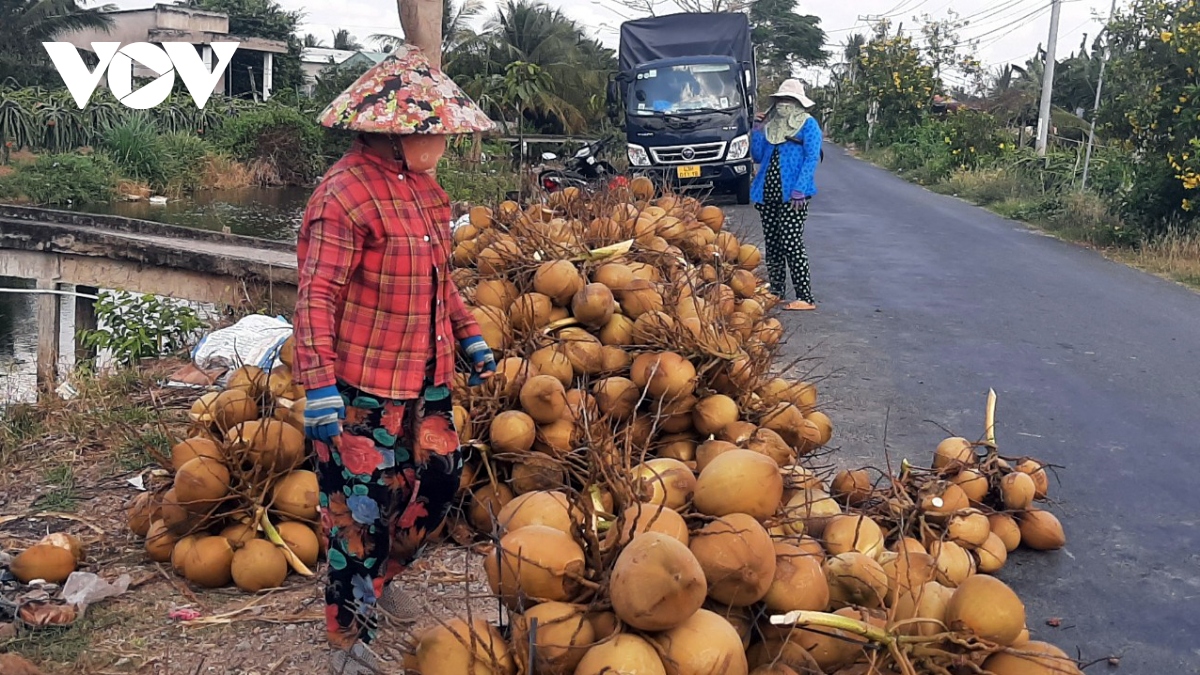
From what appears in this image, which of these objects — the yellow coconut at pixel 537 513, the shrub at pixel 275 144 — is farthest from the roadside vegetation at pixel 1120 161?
the shrub at pixel 275 144

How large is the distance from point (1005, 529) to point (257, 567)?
2.55 metres

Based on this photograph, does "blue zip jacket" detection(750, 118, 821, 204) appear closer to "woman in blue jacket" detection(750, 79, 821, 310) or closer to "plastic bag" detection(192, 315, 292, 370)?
"woman in blue jacket" detection(750, 79, 821, 310)

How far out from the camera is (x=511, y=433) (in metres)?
3.45

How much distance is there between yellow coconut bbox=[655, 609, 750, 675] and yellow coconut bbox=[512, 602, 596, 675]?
0.15m

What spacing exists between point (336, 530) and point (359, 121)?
1093mm

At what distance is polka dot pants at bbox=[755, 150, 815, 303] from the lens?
7754 mm

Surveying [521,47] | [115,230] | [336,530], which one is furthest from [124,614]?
[521,47]

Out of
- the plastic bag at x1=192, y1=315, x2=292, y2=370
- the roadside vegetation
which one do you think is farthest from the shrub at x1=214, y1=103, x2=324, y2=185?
the plastic bag at x1=192, y1=315, x2=292, y2=370

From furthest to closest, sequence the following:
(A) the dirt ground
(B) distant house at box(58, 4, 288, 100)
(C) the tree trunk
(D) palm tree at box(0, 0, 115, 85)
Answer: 1. (B) distant house at box(58, 4, 288, 100)
2. (D) palm tree at box(0, 0, 115, 85)
3. (C) the tree trunk
4. (A) the dirt ground

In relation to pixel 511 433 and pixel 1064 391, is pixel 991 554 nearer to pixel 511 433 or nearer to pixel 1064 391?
pixel 511 433

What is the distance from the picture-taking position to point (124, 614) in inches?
124

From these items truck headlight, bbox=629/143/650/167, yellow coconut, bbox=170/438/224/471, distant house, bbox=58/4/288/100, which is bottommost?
yellow coconut, bbox=170/438/224/471

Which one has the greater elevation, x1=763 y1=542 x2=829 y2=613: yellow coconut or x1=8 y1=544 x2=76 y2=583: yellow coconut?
x1=763 y1=542 x2=829 y2=613: yellow coconut

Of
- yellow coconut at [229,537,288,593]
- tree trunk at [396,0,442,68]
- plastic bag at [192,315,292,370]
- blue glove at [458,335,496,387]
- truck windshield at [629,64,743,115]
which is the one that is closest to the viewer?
blue glove at [458,335,496,387]
